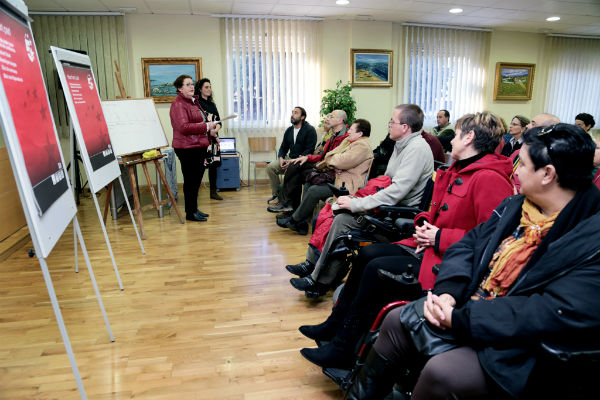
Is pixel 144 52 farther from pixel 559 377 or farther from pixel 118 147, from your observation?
pixel 559 377

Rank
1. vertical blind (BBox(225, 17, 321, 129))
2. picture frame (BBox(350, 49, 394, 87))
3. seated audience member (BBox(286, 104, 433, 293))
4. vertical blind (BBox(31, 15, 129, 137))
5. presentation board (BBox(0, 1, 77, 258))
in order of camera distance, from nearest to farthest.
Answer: presentation board (BBox(0, 1, 77, 258)), seated audience member (BBox(286, 104, 433, 293)), vertical blind (BBox(31, 15, 129, 137)), vertical blind (BBox(225, 17, 321, 129)), picture frame (BBox(350, 49, 394, 87))

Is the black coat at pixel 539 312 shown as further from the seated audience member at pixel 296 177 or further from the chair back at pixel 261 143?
the chair back at pixel 261 143

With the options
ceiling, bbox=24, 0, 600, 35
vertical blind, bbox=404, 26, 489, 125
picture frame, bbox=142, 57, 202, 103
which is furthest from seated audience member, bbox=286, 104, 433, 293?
vertical blind, bbox=404, 26, 489, 125

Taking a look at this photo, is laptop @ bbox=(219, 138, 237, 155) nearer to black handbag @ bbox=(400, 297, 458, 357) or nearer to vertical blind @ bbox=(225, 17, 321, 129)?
vertical blind @ bbox=(225, 17, 321, 129)

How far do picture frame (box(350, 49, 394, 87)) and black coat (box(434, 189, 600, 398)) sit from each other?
244 inches

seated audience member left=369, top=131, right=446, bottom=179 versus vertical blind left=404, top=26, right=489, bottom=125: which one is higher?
vertical blind left=404, top=26, right=489, bottom=125

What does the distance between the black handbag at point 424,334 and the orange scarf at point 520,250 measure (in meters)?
0.24

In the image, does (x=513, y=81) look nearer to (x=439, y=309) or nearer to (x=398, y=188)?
(x=398, y=188)

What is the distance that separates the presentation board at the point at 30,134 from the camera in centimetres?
138

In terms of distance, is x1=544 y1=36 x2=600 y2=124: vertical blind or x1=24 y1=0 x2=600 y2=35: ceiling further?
x1=544 y1=36 x2=600 y2=124: vertical blind

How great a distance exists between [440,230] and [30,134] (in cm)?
174

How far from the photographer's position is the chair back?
22.6 feet

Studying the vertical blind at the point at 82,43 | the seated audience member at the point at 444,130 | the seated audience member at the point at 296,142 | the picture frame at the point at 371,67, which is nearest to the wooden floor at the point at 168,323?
the seated audience member at the point at 296,142

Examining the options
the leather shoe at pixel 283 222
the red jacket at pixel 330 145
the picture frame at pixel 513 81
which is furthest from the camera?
the picture frame at pixel 513 81
